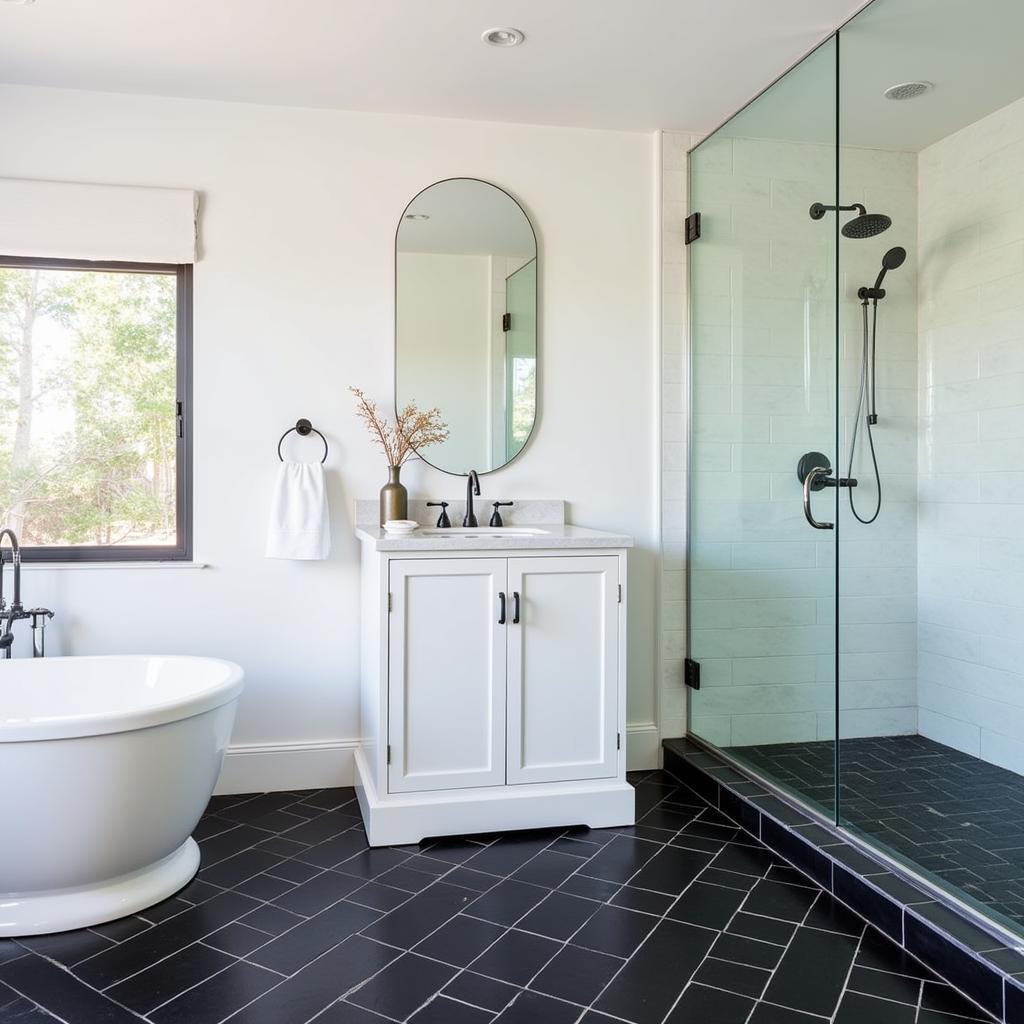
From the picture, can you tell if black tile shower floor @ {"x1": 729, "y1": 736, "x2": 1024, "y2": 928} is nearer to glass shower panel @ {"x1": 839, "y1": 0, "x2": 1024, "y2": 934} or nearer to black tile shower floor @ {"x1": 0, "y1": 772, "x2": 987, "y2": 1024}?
glass shower panel @ {"x1": 839, "y1": 0, "x2": 1024, "y2": 934}

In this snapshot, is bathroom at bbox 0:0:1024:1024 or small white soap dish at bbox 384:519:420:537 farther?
small white soap dish at bbox 384:519:420:537

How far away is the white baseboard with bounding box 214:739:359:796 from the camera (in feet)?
10.3

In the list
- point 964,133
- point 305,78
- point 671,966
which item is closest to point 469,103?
point 305,78

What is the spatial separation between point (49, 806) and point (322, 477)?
1.40 metres

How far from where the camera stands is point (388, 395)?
10.6ft

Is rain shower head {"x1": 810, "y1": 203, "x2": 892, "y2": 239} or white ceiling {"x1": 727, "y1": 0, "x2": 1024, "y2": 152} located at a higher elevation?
white ceiling {"x1": 727, "y1": 0, "x2": 1024, "y2": 152}

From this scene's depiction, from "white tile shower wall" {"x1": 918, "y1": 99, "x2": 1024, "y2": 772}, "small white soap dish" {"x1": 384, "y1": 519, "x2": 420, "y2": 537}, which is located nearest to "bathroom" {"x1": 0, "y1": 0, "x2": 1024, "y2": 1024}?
"white tile shower wall" {"x1": 918, "y1": 99, "x2": 1024, "y2": 772}

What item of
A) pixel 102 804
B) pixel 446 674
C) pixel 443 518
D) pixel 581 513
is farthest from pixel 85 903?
pixel 581 513

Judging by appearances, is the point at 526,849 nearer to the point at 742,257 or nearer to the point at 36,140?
the point at 742,257

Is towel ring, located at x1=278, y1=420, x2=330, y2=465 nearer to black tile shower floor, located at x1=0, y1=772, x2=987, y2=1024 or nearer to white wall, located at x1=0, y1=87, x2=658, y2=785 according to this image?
white wall, located at x1=0, y1=87, x2=658, y2=785

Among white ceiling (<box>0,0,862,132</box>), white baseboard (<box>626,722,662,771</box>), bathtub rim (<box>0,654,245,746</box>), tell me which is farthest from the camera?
white baseboard (<box>626,722,662,771</box>)

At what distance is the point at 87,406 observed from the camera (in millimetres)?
3098

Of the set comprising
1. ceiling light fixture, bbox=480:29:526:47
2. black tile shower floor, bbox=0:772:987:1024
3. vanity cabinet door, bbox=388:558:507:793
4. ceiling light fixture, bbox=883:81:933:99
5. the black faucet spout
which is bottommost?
black tile shower floor, bbox=0:772:987:1024

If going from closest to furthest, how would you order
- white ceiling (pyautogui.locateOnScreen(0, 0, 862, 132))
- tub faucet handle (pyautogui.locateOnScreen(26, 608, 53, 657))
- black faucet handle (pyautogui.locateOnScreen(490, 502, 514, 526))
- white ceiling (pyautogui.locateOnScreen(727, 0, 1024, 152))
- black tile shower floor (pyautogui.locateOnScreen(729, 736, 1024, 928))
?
black tile shower floor (pyautogui.locateOnScreen(729, 736, 1024, 928))
white ceiling (pyautogui.locateOnScreen(727, 0, 1024, 152))
white ceiling (pyautogui.locateOnScreen(0, 0, 862, 132))
tub faucet handle (pyautogui.locateOnScreen(26, 608, 53, 657))
black faucet handle (pyautogui.locateOnScreen(490, 502, 514, 526))
